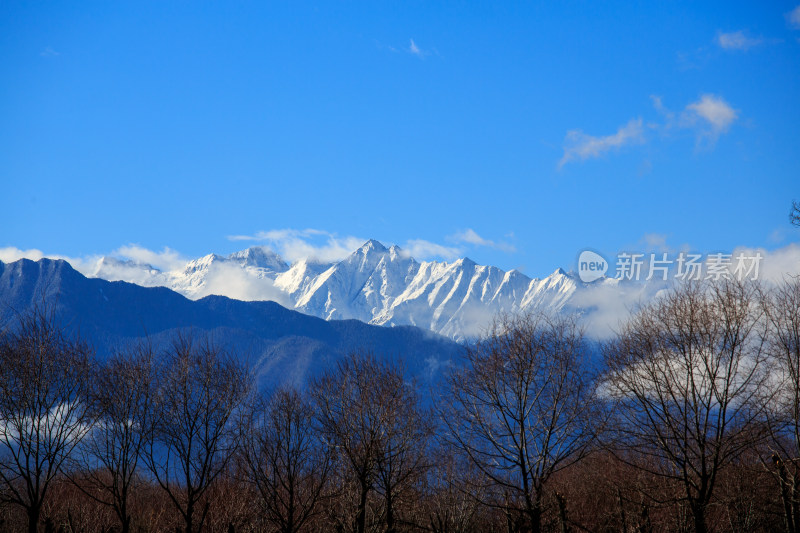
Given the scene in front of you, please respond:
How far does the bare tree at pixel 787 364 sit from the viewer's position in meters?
23.5

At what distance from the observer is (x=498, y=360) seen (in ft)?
84.2

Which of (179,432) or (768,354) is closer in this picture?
(768,354)

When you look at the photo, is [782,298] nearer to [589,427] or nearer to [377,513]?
[589,427]

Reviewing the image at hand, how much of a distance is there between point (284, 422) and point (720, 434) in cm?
1627

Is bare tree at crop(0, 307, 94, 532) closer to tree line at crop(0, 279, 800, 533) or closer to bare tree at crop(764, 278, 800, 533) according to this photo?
tree line at crop(0, 279, 800, 533)

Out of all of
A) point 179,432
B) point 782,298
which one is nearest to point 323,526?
point 179,432

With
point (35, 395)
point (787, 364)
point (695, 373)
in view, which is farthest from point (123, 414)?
point (787, 364)

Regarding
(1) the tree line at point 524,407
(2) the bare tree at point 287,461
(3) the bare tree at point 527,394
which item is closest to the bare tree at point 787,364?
(1) the tree line at point 524,407

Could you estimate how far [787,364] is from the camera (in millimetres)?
24719

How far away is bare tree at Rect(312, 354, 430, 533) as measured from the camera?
84.9ft

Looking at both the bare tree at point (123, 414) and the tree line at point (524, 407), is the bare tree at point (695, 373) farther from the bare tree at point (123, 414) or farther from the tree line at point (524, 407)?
the bare tree at point (123, 414)

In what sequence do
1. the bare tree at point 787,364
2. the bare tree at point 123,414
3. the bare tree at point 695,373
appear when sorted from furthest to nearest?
the bare tree at point 123,414
the bare tree at point 787,364
the bare tree at point 695,373

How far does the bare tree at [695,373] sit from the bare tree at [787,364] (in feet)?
2.19

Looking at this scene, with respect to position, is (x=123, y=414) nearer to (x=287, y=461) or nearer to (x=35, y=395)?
(x=35, y=395)
